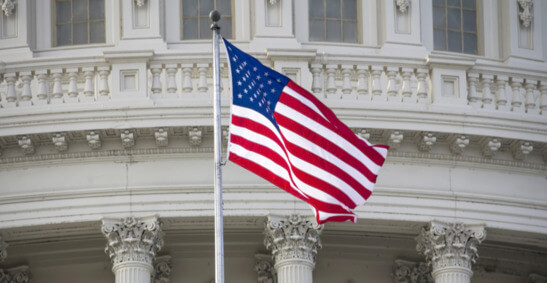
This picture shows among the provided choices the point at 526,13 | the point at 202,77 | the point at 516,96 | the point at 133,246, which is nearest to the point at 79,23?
the point at 202,77

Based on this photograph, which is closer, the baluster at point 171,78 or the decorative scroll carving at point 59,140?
the decorative scroll carving at point 59,140

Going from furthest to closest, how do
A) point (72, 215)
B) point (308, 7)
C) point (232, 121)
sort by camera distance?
point (308, 7)
point (72, 215)
point (232, 121)

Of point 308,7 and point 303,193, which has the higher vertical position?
point 308,7

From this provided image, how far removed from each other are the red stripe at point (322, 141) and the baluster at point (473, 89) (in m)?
8.51

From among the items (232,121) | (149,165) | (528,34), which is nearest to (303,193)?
A: (232,121)

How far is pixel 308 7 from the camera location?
4966 cm

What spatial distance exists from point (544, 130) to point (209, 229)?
6.63 metres

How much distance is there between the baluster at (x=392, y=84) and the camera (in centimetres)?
4769

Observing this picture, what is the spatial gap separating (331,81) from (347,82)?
13.0 inches

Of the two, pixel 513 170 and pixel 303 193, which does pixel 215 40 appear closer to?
pixel 303 193

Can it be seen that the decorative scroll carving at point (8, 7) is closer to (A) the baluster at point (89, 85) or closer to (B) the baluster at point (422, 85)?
(A) the baluster at point (89, 85)

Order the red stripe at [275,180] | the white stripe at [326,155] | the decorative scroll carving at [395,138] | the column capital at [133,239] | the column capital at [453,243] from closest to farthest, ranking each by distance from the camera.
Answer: the red stripe at [275,180] → the white stripe at [326,155] → the column capital at [133,239] → the column capital at [453,243] → the decorative scroll carving at [395,138]

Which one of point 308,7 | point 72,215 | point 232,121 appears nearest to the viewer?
point 232,121

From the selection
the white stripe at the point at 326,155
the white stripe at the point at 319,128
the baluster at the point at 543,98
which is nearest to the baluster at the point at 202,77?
the baluster at the point at 543,98
